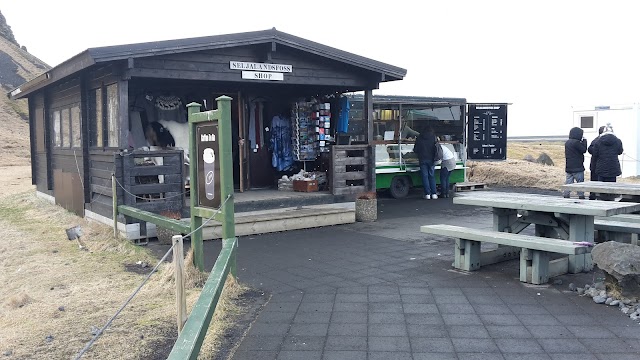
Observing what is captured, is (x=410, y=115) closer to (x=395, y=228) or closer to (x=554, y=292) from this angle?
(x=395, y=228)

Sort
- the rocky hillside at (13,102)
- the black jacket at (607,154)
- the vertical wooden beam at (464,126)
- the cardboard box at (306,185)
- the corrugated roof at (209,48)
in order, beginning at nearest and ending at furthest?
the corrugated roof at (209,48), the black jacket at (607,154), the cardboard box at (306,185), the vertical wooden beam at (464,126), the rocky hillside at (13,102)

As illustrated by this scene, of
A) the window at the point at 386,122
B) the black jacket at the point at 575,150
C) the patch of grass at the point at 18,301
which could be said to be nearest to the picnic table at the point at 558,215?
the patch of grass at the point at 18,301

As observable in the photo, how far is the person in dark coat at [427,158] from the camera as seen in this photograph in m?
14.2

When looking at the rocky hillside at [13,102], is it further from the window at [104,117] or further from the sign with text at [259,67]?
the sign with text at [259,67]

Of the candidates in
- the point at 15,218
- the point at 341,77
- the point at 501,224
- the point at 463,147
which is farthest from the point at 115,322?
the point at 463,147

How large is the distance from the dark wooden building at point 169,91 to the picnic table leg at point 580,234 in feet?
18.5

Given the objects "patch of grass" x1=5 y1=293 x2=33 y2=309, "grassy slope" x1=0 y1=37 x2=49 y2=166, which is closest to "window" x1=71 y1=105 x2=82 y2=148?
"patch of grass" x1=5 y1=293 x2=33 y2=309

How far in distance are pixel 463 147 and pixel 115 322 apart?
1238 centimetres

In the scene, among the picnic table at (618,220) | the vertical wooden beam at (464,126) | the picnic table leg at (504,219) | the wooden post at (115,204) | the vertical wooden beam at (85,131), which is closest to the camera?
the picnic table at (618,220)

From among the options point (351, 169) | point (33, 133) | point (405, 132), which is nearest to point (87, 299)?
point (351, 169)

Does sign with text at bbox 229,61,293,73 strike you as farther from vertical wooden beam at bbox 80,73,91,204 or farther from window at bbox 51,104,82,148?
window at bbox 51,104,82,148

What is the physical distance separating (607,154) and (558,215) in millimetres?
4943

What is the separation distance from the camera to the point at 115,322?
5.06 m

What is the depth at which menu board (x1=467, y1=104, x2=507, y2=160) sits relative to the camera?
1605cm
